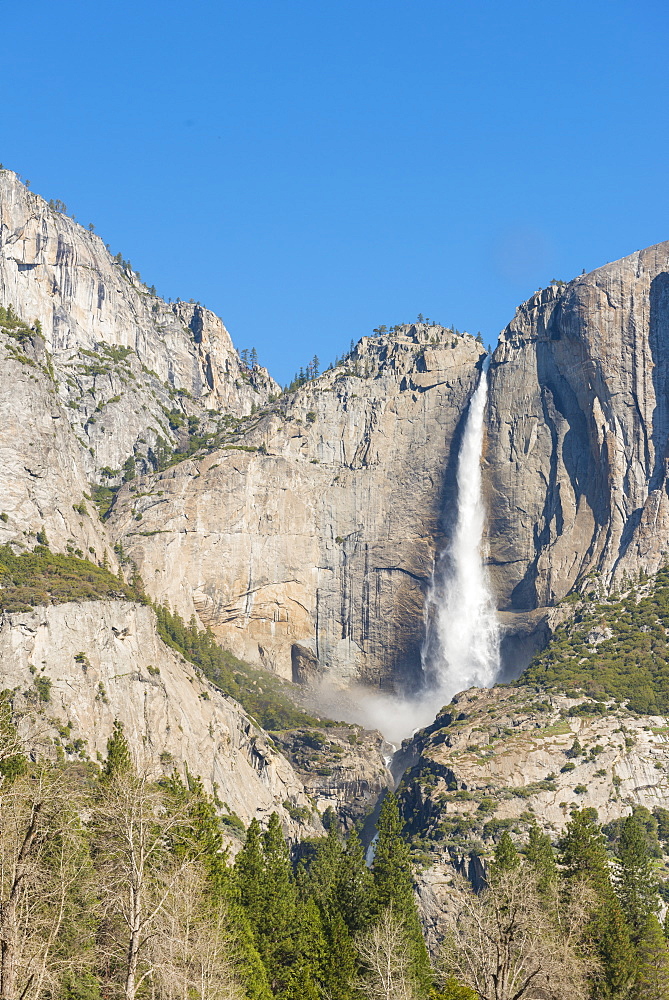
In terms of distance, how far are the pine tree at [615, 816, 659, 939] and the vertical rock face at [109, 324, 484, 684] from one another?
93.1 meters

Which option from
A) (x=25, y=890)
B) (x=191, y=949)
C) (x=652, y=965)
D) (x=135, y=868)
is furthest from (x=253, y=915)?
(x=25, y=890)

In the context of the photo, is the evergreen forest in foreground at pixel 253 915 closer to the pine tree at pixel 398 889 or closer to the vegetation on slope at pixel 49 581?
the pine tree at pixel 398 889

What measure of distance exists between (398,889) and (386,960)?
1750 centimetres

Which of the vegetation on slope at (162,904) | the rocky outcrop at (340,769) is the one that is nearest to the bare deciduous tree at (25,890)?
the vegetation on slope at (162,904)

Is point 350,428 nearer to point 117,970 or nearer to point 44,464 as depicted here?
point 44,464

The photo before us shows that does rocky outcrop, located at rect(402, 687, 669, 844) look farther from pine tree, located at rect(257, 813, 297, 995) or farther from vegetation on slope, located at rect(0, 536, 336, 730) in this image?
pine tree, located at rect(257, 813, 297, 995)

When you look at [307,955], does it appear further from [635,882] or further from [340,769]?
[340,769]

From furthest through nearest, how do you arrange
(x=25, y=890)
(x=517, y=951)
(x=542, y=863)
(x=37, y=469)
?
(x=37, y=469) → (x=542, y=863) → (x=517, y=951) → (x=25, y=890)

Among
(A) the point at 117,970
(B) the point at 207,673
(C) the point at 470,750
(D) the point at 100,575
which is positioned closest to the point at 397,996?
(A) the point at 117,970

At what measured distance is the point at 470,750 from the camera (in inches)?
5507

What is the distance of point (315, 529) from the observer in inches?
7495

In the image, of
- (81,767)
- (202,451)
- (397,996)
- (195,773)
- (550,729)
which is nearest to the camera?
(397,996)

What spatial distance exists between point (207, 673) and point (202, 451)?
43398 millimetres

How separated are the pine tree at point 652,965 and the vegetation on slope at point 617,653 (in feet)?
204
